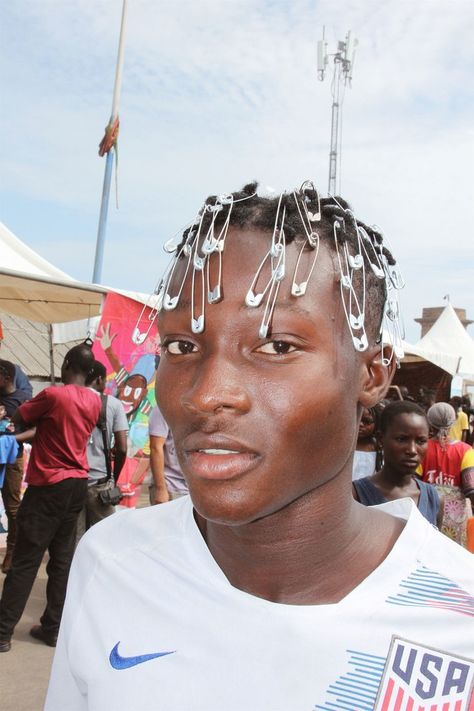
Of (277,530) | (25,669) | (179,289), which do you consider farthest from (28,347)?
(277,530)

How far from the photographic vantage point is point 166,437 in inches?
→ 187

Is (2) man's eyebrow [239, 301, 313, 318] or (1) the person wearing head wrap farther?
(1) the person wearing head wrap

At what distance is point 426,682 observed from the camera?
94cm

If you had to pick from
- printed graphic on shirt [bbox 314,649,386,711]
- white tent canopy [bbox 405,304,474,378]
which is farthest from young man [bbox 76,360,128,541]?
white tent canopy [bbox 405,304,474,378]

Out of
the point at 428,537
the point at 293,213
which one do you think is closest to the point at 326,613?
the point at 428,537

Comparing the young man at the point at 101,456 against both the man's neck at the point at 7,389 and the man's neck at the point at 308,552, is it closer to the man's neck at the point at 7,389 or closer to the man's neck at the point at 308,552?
the man's neck at the point at 7,389

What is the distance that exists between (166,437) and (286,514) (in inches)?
147

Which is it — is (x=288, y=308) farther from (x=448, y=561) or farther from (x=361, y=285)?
(x=448, y=561)

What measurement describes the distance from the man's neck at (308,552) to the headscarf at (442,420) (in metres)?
3.52

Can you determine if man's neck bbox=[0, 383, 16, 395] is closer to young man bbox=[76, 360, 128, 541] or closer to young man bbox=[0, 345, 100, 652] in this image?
young man bbox=[76, 360, 128, 541]

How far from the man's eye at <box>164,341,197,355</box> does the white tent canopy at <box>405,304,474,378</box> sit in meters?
12.3

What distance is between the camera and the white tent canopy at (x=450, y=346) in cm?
1334

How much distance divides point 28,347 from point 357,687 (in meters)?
10.3

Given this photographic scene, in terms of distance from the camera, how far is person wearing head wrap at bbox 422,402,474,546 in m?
3.83
